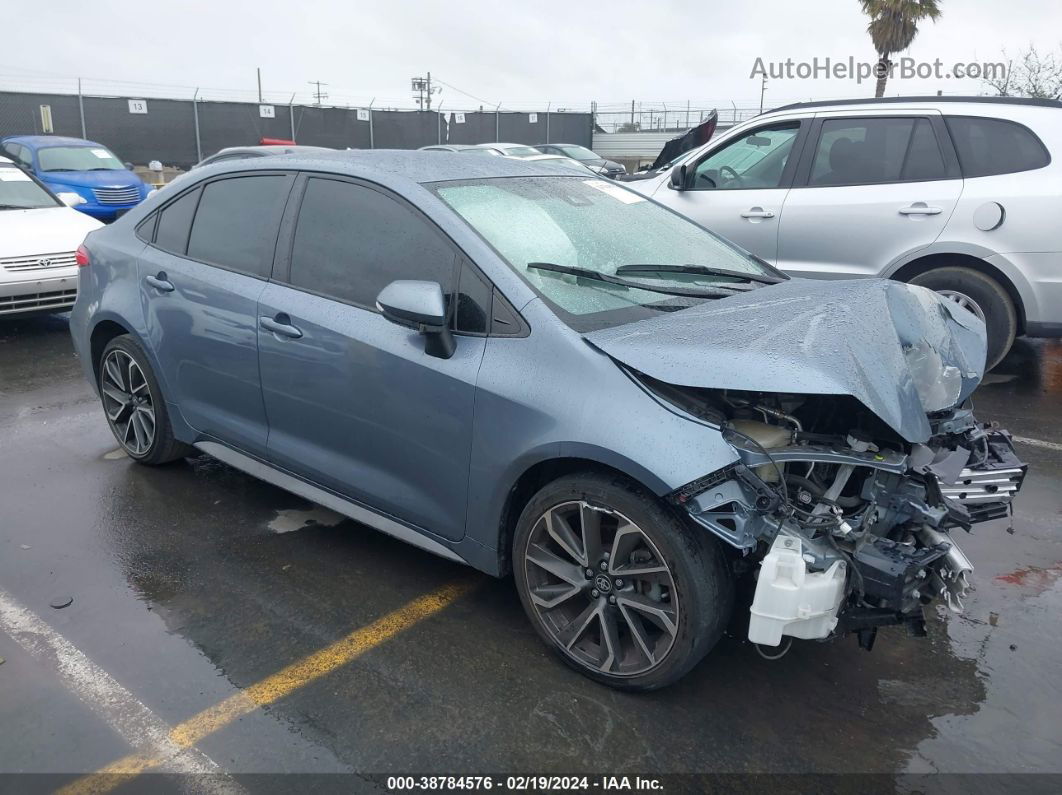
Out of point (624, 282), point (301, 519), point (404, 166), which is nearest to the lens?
point (624, 282)

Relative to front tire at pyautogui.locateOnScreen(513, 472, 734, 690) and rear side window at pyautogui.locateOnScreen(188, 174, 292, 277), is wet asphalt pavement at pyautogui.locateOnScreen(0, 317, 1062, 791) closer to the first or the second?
front tire at pyautogui.locateOnScreen(513, 472, 734, 690)

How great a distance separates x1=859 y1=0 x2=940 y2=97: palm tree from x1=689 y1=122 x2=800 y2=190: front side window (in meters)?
21.3

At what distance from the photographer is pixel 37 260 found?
25.6 feet

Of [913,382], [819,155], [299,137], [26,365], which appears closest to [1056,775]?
[913,382]

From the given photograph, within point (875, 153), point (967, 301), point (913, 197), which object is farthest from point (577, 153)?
point (967, 301)

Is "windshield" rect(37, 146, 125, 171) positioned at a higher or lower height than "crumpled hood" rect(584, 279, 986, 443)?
lower

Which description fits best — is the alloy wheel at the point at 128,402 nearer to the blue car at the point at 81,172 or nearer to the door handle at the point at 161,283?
the door handle at the point at 161,283

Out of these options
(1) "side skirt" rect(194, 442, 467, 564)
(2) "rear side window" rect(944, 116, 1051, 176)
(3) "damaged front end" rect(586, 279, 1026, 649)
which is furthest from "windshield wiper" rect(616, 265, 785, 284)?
(2) "rear side window" rect(944, 116, 1051, 176)

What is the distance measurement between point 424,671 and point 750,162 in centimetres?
544

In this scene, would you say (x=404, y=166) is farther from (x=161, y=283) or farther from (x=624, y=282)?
(x=161, y=283)

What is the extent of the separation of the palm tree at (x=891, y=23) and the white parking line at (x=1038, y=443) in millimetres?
23289

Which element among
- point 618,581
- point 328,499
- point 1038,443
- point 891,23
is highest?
point 891,23

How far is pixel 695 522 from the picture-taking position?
264 cm

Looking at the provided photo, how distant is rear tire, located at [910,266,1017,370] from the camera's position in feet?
20.0
